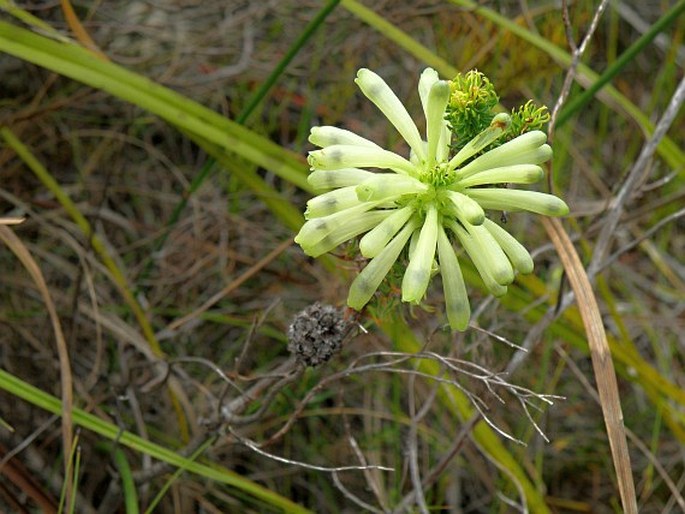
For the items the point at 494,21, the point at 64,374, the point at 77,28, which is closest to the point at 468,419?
the point at 64,374

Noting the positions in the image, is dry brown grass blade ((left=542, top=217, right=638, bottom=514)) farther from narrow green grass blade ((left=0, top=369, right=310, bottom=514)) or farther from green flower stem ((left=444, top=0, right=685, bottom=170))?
narrow green grass blade ((left=0, top=369, right=310, bottom=514))

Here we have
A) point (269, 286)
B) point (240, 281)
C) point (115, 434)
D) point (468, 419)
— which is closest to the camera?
point (115, 434)

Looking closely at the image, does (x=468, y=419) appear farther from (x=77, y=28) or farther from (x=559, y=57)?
(x=77, y=28)

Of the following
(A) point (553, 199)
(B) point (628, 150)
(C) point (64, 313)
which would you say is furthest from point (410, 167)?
(B) point (628, 150)

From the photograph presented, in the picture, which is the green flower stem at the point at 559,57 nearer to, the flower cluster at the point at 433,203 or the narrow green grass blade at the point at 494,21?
the narrow green grass blade at the point at 494,21

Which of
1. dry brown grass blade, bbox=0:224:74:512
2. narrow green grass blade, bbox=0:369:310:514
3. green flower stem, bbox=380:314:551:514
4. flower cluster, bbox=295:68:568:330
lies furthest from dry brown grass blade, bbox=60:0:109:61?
flower cluster, bbox=295:68:568:330

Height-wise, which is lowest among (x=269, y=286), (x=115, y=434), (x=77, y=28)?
(x=115, y=434)
